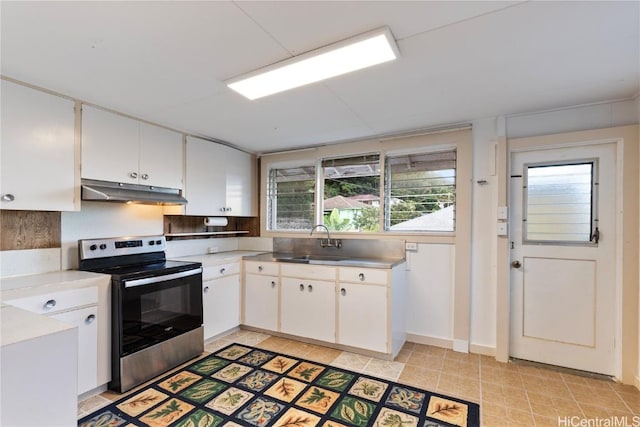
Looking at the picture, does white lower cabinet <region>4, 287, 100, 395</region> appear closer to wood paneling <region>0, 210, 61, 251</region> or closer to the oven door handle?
the oven door handle

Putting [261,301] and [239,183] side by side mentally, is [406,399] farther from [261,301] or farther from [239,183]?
[239,183]

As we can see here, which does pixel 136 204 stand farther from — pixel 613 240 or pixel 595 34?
pixel 613 240

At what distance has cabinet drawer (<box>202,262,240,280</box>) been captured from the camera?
306 cm

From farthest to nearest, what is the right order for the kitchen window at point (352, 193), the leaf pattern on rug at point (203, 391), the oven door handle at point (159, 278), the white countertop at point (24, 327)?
the kitchen window at point (352, 193) → the oven door handle at point (159, 278) → the leaf pattern on rug at point (203, 391) → the white countertop at point (24, 327)

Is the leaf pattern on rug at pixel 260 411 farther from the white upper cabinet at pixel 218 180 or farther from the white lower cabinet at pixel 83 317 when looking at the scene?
the white upper cabinet at pixel 218 180

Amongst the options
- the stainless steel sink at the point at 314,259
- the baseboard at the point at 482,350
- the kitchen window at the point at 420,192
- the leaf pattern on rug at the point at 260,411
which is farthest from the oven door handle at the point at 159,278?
the baseboard at the point at 482,350

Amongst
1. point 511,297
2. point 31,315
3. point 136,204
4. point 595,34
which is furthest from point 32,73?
point 511,297

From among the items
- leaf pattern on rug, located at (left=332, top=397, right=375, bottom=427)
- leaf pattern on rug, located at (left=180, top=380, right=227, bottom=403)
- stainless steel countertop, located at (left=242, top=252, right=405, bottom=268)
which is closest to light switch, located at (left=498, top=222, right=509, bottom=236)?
stainless steel countertop, located at (left=242, top=252, right=405, bottom=268)

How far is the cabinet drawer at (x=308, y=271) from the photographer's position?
3014mm

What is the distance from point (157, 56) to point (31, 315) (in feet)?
4.81

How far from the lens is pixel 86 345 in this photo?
6.93ft

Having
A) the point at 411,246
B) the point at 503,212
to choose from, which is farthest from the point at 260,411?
the point at 503,212

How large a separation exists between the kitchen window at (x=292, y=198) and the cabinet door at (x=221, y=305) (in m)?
1.02

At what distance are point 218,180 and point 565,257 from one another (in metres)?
3.50
